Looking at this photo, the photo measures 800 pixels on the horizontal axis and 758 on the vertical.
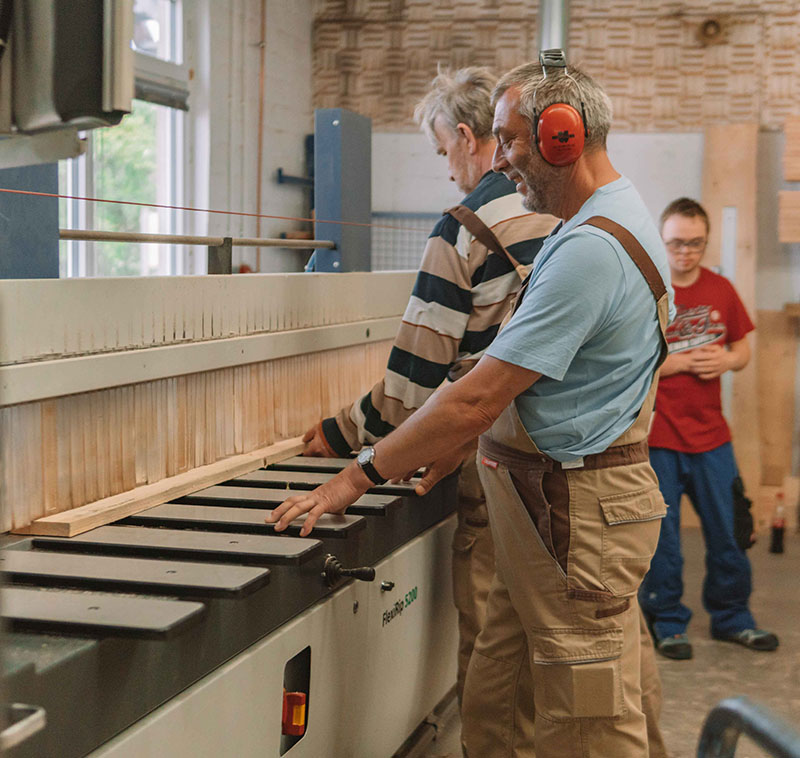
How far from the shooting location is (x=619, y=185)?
67.8 inches

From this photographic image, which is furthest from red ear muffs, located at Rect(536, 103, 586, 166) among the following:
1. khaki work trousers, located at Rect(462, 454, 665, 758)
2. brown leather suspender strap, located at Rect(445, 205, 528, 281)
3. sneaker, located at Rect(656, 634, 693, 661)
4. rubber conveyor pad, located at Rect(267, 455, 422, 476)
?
sneaker, located at Rect(656, 634, 693, 661)

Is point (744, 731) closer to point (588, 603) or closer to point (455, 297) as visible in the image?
point (588, 603)

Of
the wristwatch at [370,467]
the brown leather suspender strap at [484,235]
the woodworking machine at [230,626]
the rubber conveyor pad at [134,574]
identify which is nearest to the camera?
the woodworking machine at [230,626]

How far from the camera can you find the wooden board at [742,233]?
17.5 feet

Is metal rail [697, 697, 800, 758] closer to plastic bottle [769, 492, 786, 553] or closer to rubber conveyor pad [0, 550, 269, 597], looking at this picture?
rubber conveyor pad [0, 550, 269, 597]

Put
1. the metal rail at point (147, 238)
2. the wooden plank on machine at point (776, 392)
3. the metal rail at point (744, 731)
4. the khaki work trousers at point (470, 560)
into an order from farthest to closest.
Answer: the wooden plank on machine at point (776, 392), the khaki work trousers at point (470, 560), the metal rail at point (147, 238), the metal rail at point (744, 731)

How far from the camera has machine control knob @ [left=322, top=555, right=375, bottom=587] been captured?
5.61 feet

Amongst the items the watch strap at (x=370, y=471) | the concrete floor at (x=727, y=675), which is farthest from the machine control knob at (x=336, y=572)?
the concrete floor at (x=727, y=675)

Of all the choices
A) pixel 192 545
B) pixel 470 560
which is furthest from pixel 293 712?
pixel 470 560

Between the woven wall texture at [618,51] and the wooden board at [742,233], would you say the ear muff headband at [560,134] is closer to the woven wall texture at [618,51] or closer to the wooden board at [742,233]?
the wooden board at [742,233]

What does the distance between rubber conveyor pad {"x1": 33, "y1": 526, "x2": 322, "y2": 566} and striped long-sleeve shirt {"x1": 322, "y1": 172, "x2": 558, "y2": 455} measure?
0.58 m

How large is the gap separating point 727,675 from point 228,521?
2.22 meters

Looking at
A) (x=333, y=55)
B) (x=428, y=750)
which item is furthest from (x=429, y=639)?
(x=333, y=55)

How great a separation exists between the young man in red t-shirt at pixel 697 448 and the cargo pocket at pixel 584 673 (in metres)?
1.77
